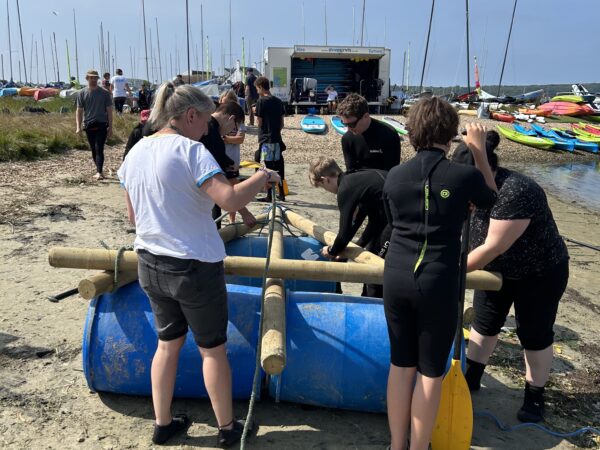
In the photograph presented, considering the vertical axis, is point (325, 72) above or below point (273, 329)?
above

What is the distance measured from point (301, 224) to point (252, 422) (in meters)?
2.13

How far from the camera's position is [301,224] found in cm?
479

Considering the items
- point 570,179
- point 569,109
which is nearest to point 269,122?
point 570,179

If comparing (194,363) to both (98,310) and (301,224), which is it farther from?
(301,224)

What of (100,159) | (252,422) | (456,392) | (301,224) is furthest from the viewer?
(100,159)

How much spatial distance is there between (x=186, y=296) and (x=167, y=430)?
867mm

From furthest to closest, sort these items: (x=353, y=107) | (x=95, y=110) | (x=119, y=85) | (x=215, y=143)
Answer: (x=119, y=85)
(x=95, y=110)
(x=215, y=143)
(x=353, y=107)

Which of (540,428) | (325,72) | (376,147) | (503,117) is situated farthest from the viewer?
(325,72)

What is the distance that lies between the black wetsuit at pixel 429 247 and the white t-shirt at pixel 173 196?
0.83 meters

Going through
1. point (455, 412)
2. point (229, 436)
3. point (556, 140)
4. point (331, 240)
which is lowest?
point (556, 140)

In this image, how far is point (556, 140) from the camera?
20516mm

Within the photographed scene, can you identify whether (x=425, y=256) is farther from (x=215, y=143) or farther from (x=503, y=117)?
(x=503, y=117)

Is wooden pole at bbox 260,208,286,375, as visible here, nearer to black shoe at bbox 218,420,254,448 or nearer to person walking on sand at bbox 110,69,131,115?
black shoe at bbox 218,420,254,448

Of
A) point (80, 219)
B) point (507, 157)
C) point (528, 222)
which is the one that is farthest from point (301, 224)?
point (507, 157)
